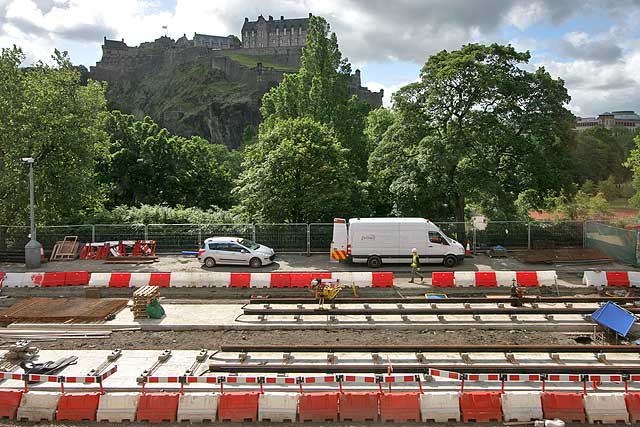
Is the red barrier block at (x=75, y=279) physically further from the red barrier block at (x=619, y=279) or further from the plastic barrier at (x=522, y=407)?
the red barrier block at (x=619, y=279)

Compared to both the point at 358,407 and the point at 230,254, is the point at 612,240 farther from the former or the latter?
the point at 358,407

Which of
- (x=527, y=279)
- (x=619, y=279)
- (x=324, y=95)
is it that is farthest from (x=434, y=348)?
(x=324, y=95)

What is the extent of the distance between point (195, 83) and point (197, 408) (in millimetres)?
109027

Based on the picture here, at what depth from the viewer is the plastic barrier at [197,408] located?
9.78m

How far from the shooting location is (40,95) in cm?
2755

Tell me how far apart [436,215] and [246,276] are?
13899 mm

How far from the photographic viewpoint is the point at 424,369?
11656 mm

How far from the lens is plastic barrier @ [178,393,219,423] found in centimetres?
978

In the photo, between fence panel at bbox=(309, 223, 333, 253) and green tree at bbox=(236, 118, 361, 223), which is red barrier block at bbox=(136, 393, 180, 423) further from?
green tree at bbox=(236, 118, 361, 223)

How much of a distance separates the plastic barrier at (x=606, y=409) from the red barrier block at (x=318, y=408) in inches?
194

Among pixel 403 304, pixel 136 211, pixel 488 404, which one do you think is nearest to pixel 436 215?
pixel 403 304

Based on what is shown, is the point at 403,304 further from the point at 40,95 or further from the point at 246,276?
the point at 40,95

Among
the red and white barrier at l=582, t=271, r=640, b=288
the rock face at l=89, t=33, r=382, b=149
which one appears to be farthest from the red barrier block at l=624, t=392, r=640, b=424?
the rock face at l=89, t=33, r=382, b=149

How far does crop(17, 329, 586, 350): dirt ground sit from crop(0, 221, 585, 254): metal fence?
1132cm
